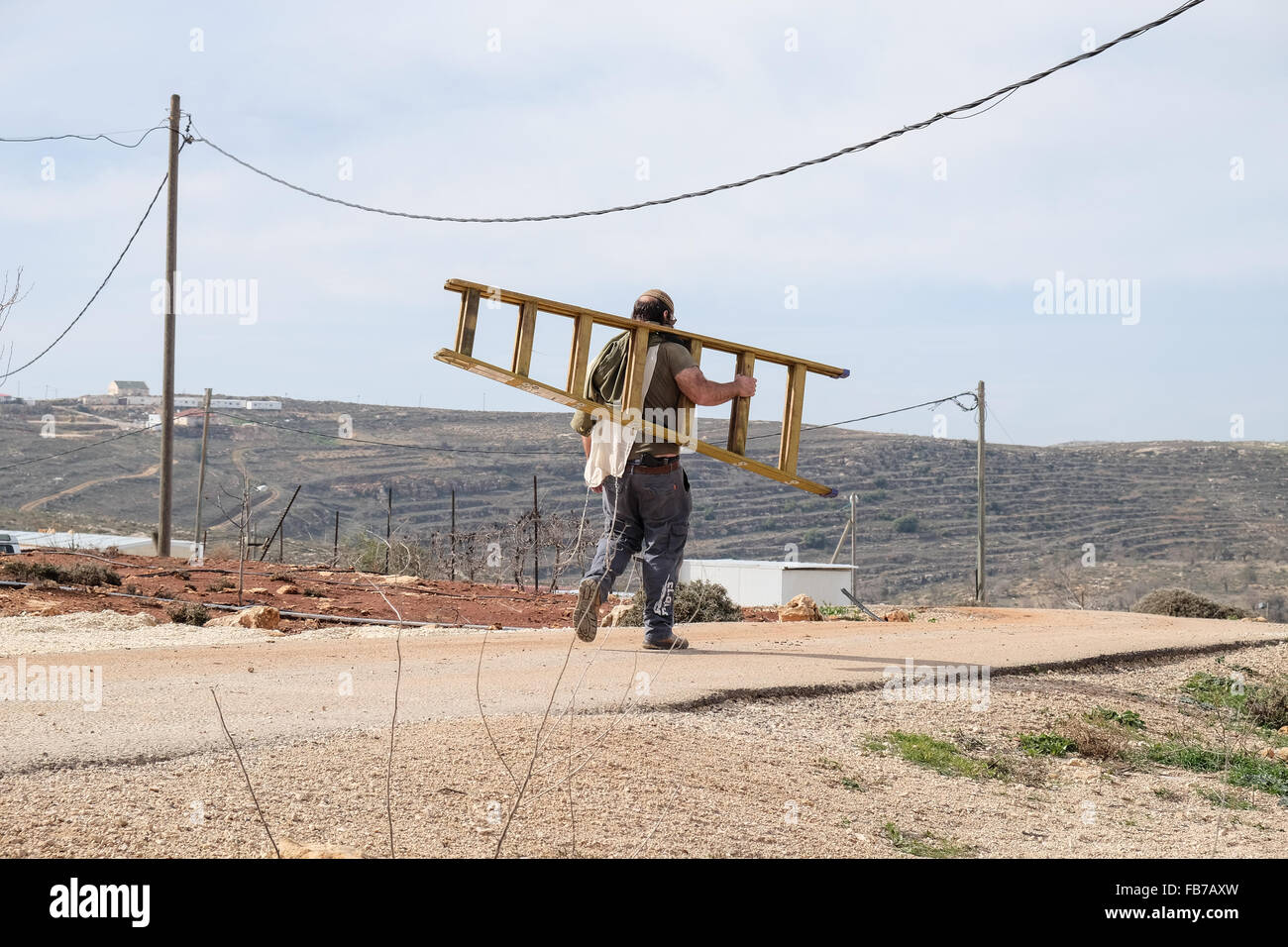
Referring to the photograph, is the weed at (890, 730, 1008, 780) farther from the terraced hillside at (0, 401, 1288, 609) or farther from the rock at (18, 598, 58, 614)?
the terraced hillside at (0, 401, 1288, 609)

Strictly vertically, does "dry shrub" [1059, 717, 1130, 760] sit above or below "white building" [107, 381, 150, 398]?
below

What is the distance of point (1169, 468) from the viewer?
65.2 m

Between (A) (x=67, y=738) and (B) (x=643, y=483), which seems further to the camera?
(B) (x=643, y=483)

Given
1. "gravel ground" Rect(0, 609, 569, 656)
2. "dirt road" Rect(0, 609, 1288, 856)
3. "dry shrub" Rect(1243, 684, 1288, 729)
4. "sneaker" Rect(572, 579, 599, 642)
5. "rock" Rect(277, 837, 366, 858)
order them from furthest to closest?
"dry shrub" Rect(1243, 684, 1288, 729)
"gravel ground" Rect(0, 609, 569, 656)
"sneaker" Rect(572, 579, 599, 642)
"dirt road" Rect(0, 609, 1288, 856)
"rock" Rect(277, 837, 366, 858)

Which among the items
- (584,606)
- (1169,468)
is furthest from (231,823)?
(1169,468)

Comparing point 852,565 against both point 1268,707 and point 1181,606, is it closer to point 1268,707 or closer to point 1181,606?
point 1181,606

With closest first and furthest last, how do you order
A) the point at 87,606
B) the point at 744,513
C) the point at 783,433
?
the point at 783,433
the point at 87,606
the point at 744,513

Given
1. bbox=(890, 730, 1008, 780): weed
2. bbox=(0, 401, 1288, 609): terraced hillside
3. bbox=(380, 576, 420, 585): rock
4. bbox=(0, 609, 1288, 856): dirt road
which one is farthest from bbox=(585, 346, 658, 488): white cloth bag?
bbox=(0, 401, 1288, 609): terraced hillside

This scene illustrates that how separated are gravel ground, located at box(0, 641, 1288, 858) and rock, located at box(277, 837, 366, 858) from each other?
3.9 inches

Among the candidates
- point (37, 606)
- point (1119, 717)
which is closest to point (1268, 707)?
point (1119, 717)

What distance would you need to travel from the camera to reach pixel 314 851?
3311 millimetres

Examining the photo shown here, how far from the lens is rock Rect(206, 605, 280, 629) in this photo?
9.97m
